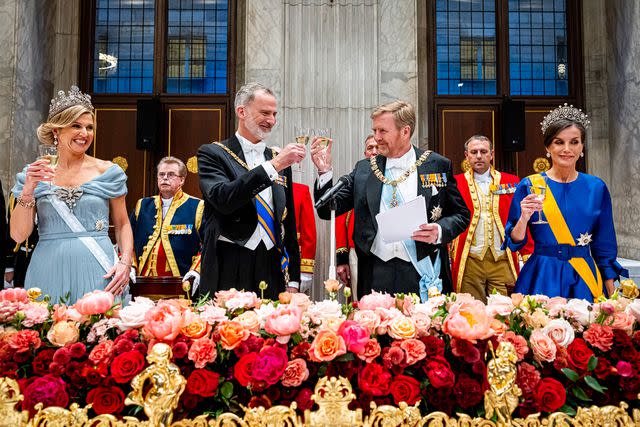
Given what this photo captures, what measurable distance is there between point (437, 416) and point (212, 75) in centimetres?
724

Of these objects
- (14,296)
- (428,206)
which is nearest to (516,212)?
(428,206)

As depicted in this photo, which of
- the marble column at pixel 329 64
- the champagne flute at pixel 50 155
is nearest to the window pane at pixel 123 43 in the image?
the marble column at pixel 329 64

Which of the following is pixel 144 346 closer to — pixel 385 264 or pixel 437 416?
pixel 437 416

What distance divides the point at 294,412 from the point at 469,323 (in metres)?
0.50

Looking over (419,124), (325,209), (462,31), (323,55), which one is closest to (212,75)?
(323,55)

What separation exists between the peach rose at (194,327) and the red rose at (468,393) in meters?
0.65

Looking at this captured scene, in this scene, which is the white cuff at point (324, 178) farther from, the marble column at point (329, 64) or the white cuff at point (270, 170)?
the marble column at point (329, 64)

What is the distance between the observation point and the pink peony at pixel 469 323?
1.37 meters

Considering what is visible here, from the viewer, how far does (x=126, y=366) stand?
1.32 metres

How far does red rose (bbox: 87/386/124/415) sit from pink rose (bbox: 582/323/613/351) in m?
1.23

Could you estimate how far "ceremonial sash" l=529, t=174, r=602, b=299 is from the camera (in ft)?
9.61

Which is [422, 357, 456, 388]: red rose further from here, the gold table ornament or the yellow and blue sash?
the yellow and blue sash

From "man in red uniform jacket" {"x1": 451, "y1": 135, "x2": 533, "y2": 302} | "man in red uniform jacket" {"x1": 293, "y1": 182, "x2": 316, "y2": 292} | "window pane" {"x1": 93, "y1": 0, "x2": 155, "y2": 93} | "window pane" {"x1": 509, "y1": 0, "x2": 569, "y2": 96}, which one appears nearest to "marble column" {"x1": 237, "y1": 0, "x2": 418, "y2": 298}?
"man in red uniform jacket" {"x1": 293, "y1": 182, "x2": 316, "y2": 292}

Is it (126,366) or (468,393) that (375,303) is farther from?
(126,366)
